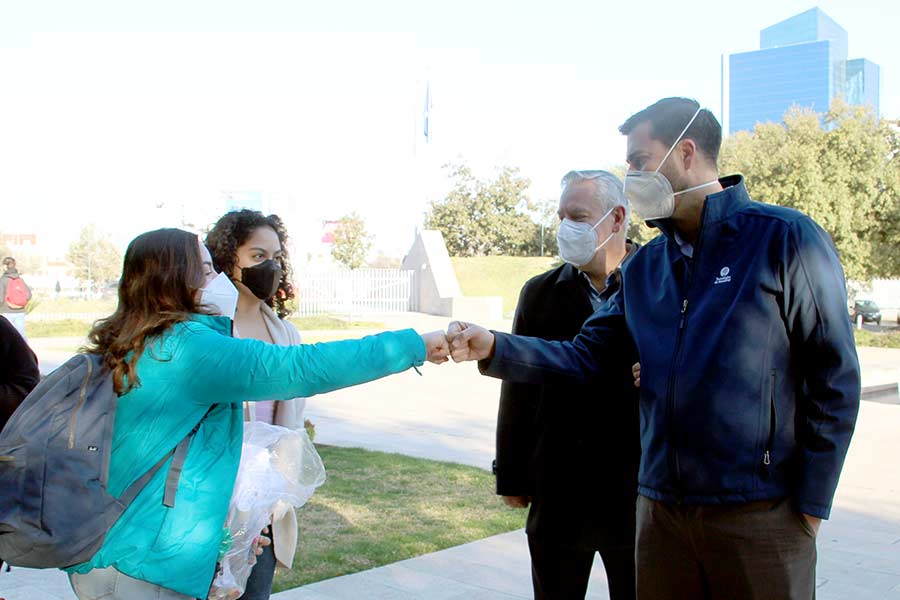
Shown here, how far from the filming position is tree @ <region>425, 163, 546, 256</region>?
1927 inches

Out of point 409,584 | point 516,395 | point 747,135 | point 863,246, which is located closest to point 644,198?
point 516,395

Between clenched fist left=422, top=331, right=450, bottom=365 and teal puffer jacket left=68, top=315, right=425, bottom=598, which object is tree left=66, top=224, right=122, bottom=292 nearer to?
clenched fist left=422, top=331, right=450, bottom=365

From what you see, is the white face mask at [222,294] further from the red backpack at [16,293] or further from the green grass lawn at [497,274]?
the green grass lawn at [497,274]

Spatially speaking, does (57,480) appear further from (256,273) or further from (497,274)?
(497,274)

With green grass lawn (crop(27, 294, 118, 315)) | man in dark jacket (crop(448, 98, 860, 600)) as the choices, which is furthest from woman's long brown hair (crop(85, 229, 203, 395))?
green grass lawn (crop(27, 294, 118, 315))

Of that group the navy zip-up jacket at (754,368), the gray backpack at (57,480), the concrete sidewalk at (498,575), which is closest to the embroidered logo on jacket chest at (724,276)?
the navy zip-up jacket at (754,368)

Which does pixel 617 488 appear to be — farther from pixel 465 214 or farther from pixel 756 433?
pixel 465 214

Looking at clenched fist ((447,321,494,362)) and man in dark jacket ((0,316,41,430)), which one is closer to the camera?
clenched fist ((447,321,494,362))

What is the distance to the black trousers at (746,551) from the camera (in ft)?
8.05

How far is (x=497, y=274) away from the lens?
127 ft

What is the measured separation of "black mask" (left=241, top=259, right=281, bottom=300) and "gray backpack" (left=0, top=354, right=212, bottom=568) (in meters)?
1.45

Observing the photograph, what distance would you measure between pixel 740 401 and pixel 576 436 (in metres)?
1.00

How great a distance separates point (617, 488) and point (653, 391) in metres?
0.79

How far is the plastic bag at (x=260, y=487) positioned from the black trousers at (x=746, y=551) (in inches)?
50.7
